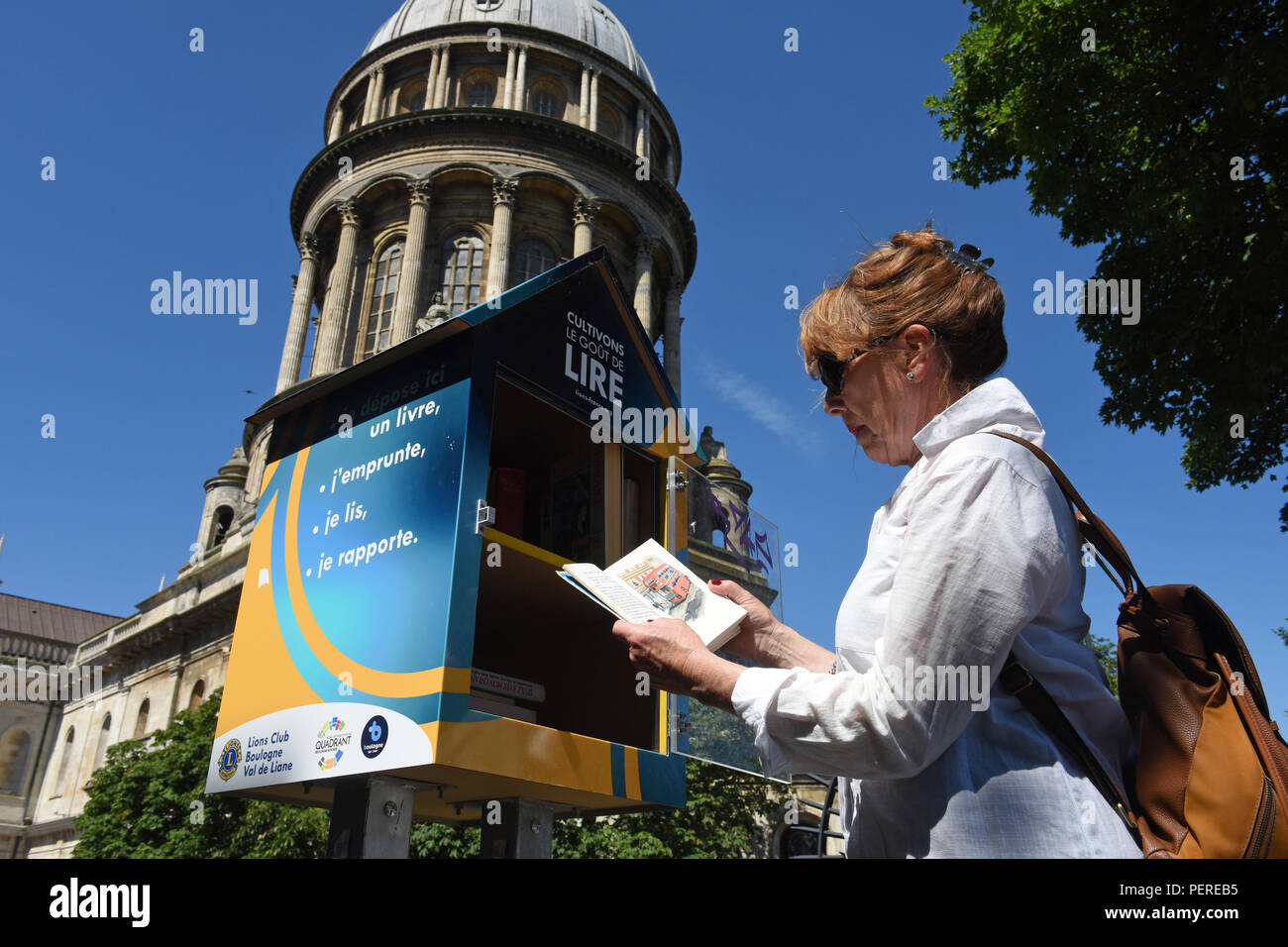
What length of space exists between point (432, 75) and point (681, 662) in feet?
157

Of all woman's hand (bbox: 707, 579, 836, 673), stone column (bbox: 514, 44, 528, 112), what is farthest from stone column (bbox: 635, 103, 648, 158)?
woman's hand (bbox: 707, 579, 836, 673)

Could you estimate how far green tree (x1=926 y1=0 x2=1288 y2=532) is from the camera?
11.3m

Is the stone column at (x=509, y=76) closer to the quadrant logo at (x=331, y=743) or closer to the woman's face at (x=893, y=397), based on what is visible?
the quadrant logo at (x=331, y=743)

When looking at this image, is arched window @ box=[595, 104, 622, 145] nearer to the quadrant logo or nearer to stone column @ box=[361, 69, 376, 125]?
stone column @ box=[361, 69, 376, 125]

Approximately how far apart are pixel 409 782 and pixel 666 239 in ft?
139

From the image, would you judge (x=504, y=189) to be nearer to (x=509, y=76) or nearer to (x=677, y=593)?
(x=509, y=76)

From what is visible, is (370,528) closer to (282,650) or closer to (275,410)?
(282,650)

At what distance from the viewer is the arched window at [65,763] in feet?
170

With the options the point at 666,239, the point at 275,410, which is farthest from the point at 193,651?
the point at 275,410

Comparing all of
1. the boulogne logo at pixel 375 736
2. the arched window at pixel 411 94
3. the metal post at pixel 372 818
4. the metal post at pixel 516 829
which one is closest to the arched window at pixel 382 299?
the arched window at pixel 411 94

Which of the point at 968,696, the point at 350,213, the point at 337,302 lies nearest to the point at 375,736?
the point at 968,696
